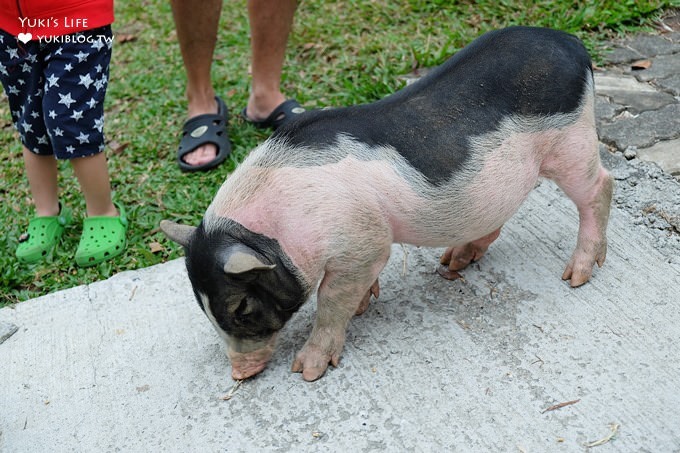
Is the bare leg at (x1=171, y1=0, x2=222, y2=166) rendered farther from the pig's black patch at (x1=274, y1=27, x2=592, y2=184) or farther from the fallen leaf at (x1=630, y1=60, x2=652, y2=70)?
the fallen leaf at (x1=630, y1=60, x2=652, y2=70)

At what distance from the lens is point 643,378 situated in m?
2.62

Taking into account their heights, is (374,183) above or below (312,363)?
above

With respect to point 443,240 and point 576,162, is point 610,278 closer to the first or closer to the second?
point 576,162

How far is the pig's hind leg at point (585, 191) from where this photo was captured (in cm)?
295


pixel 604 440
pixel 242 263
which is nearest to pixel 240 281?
pixel 242 263

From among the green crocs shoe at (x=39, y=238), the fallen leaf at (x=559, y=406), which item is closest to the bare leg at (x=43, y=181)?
the green crocs shoe at (x=39, y=238)

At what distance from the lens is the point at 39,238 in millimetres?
3832

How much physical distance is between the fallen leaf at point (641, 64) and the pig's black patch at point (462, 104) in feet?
6.84

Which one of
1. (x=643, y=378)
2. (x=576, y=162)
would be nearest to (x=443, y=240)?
(x=576, y=162)

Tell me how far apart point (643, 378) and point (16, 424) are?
2249 mm

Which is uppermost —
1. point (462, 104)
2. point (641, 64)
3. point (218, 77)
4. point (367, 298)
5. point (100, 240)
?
point (462, 104)

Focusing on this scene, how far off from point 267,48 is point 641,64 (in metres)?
2.35

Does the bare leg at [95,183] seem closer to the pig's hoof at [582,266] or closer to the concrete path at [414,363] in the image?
the concrete path at [414,363]

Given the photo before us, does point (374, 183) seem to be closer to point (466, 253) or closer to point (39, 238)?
point (466, 253)
